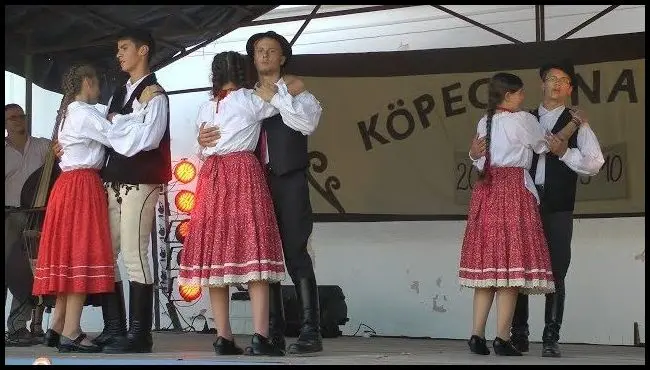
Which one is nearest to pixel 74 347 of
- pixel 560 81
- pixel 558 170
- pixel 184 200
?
pixel 558 170

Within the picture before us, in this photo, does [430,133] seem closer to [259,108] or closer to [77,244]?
[259,108]

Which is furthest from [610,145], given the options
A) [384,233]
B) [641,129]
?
[384,233]

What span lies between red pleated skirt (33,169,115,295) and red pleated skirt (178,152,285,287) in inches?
16.0

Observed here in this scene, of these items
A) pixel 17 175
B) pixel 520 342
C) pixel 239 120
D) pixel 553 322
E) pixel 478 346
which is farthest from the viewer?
pixel 17 175

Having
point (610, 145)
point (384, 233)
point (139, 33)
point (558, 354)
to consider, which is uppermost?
point (139, 33)

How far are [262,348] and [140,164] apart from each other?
3.06 feet

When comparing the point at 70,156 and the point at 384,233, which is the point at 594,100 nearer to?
the point at 384,233

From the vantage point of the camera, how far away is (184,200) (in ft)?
24.5

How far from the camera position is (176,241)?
748 centimetres

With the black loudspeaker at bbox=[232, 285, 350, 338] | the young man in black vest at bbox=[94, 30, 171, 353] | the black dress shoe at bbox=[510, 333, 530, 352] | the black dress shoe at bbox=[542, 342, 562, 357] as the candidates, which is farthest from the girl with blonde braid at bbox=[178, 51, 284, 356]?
the black loudspeaker at bbox=[232, 285, 350, 338]

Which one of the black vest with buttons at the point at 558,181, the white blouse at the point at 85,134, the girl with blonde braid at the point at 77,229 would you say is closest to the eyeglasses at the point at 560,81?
the black vest with buttons at the point at 558,181

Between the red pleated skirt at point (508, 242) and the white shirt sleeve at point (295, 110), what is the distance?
894 mm

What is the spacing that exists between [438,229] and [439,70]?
1.19 meters

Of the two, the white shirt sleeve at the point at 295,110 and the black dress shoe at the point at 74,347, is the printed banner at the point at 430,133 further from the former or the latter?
the black dress shoe at the point at 74,347
